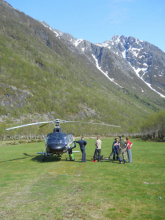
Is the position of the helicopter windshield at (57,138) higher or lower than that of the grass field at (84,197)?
higher

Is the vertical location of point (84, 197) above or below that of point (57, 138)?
below

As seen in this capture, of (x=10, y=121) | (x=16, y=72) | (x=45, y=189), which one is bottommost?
(x=45, y=189)

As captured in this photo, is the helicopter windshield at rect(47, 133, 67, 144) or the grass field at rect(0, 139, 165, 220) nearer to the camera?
the grass field at rect(0, 139, 165, 220)

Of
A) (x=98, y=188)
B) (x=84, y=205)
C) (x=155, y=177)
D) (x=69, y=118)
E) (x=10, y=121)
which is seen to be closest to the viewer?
(x=84, y=205)

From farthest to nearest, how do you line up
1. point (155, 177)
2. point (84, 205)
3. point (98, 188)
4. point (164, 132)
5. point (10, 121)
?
point (10, 121) < point (164, 132) < point (155, 177) < point (98, 188) < point (84, 205)

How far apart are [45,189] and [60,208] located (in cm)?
263

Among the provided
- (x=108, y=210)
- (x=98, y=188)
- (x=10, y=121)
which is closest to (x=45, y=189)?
(x=98, y=188)

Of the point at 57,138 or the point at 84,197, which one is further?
the point at 57,138

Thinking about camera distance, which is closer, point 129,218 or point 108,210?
point 129,218

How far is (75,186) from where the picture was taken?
9.45 meters

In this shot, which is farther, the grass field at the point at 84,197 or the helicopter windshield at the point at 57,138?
the helicopter windshield at the point at 57,138

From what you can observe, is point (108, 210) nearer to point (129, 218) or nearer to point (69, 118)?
point (129, 218)

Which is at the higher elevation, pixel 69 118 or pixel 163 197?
pixel 69 118

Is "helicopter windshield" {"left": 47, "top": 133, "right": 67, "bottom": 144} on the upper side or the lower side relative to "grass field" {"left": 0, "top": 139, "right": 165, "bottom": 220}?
upper
